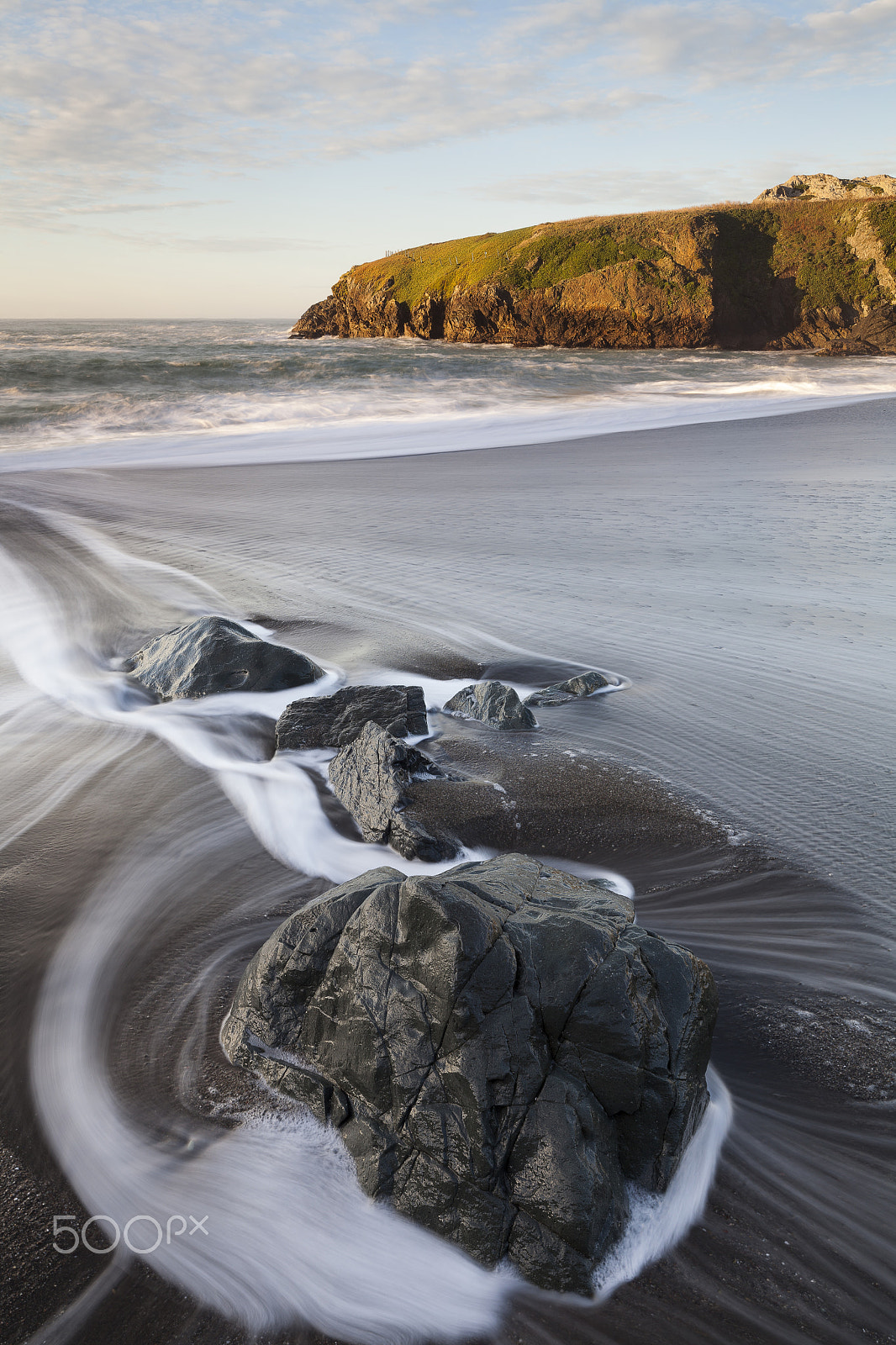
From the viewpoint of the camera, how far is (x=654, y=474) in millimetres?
10227

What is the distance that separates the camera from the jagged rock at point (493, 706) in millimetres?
4008

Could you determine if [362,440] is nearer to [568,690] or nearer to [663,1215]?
[568,690]

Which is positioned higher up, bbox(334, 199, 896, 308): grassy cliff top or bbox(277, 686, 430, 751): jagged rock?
bbox(334, 199, 896, 308): grassy cliff top

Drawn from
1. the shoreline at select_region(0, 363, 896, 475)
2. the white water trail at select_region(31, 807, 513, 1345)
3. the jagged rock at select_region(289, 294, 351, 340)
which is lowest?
the white water trail at select_region(31, 807, 513, 1345)

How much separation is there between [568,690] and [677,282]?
167 feet

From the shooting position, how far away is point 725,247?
51938 mm

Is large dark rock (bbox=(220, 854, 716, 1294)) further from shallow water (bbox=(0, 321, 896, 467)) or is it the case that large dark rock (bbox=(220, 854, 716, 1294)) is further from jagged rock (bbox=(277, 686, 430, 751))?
shallow water (bbox=(0, 321, 896, 467))

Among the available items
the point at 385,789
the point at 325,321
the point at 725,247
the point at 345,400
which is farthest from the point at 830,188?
the point at 385,789

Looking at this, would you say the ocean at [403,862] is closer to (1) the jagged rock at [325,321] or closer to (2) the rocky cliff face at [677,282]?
(2) the rocky cliff face at [677,282]

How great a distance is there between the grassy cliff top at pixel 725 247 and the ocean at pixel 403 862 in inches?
1926

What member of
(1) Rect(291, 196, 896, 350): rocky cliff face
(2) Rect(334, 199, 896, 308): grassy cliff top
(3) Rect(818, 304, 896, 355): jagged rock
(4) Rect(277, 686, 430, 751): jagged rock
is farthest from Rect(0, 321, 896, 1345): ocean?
(2) Rect(334, 199, 896, 308): grassy cliff top

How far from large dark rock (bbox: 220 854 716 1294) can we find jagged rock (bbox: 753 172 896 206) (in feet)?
221

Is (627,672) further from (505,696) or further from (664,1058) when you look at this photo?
(664,1058)

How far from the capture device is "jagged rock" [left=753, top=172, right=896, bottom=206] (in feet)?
191
